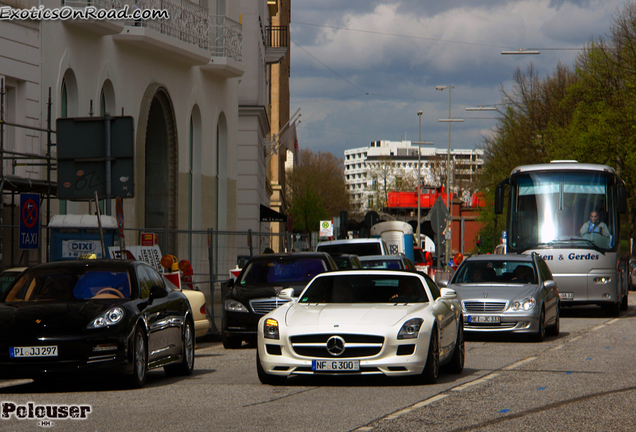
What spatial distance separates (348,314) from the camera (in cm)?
1084

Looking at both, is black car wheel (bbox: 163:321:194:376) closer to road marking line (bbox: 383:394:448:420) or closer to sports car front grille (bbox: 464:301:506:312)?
road marking line (bbox: 383:394:448:420)

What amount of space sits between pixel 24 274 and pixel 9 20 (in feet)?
35.0

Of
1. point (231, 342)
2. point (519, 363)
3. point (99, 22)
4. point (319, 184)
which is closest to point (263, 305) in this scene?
point (231, 342)

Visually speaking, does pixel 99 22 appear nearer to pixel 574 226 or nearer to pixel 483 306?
pixel 483 306

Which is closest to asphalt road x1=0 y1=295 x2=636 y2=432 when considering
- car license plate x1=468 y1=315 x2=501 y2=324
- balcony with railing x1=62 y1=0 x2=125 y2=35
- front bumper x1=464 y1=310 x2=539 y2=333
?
front bumper x1=464 y1=310 x2=539 y2=333

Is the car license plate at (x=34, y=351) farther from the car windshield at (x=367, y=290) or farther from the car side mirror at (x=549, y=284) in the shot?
the car side mirror at (x=549, y=284)

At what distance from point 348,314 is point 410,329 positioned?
717mm

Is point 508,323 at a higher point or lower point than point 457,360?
lower

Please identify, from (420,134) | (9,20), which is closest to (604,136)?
(9,20)

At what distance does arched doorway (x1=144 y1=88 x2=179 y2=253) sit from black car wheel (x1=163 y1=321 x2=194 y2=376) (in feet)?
53.9

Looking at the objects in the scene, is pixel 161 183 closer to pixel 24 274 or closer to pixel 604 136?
pixel 24 274

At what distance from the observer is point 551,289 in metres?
18.9

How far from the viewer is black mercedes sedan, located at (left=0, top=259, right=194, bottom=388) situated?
10.1 metres
